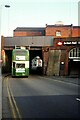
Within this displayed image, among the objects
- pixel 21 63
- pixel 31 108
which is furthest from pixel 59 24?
pixel 31 108

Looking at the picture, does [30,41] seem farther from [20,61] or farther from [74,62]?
[20,61]

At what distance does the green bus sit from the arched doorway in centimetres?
1285

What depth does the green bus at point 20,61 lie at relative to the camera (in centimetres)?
4712

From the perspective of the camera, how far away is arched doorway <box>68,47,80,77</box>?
194ft

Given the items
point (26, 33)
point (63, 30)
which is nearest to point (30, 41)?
point (63, 30)

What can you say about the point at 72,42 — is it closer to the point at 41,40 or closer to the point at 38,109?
the point at 41,40

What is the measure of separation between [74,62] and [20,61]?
15.8m

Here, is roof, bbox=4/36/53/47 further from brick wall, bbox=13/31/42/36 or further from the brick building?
brick wall, bbox=13/31/42/36

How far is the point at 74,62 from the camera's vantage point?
61.0 metres

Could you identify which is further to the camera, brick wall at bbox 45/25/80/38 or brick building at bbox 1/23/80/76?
brick wall at bbox 45/25/80/38

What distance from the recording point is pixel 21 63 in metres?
47.9

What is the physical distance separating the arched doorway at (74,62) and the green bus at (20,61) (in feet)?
42.1

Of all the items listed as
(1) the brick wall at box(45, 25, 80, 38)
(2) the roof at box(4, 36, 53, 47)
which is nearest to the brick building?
(2) the roof at box(4, 36, 53, 47)

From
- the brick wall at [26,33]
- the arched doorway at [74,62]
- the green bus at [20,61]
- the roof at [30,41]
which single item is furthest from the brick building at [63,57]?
the brick wall at [26,33]
